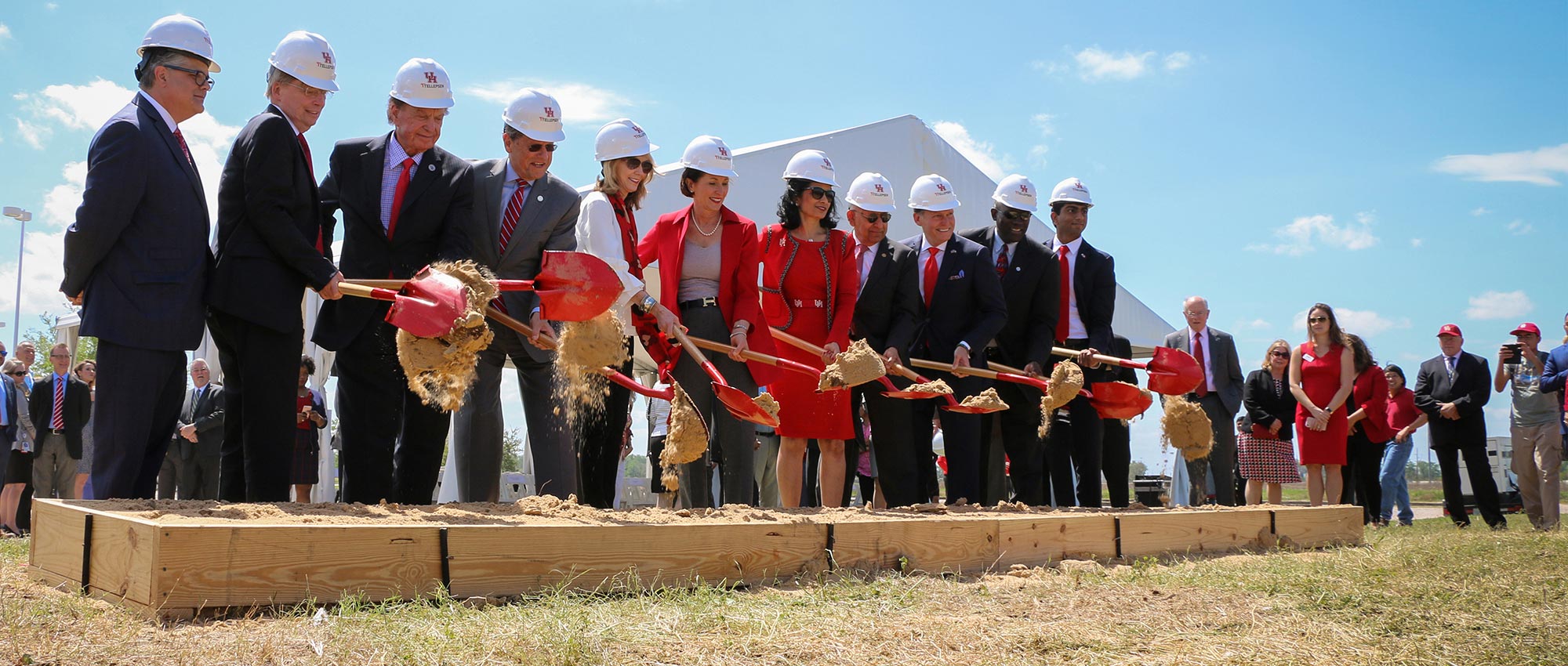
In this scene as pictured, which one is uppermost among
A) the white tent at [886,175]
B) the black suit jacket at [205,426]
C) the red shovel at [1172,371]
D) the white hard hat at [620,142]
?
the white tent at [886,175]

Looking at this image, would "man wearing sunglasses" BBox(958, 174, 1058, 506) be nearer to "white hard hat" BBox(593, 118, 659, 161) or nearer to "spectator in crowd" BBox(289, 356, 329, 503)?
"white hard hat" BBox(593, 118, 659, 161)

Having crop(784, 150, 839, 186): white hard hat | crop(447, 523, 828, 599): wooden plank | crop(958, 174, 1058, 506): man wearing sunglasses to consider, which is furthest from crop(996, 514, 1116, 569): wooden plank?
crop(784, 150, 839, 186): white hard hat

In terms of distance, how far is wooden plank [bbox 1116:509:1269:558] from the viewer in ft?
16.1

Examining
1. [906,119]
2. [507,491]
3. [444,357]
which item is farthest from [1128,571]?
[507,491]

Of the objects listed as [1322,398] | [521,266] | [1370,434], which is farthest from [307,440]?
[1370,434]

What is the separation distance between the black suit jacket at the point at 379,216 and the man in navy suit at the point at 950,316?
7.59 ft

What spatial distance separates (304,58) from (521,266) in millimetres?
1124

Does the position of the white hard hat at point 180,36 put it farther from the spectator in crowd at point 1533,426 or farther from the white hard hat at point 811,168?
the spectator in crowd at point 1533,426

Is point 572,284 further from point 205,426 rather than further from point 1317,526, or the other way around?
point 205,426

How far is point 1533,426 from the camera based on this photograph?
872 cm

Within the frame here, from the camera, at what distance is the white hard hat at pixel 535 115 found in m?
4.68

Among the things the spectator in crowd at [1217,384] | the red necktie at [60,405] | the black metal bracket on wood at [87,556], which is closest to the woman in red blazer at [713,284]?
the black metal bracket on wood at [87,556]

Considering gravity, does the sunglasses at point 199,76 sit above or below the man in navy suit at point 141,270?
above

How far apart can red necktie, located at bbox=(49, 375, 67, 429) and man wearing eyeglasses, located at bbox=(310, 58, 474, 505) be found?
18.7ft
